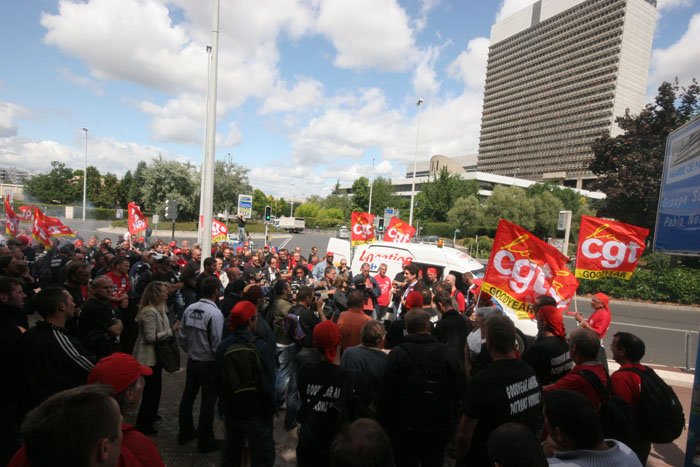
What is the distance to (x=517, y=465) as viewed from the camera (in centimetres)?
167

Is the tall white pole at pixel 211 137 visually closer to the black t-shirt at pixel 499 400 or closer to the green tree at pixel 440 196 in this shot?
the black t-shirt at pixel 499 400

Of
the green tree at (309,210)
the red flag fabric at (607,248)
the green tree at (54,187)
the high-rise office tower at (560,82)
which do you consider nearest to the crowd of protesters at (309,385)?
the red flag fabric at (607,248)

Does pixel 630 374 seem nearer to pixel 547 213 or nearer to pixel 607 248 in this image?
pixel 607 248

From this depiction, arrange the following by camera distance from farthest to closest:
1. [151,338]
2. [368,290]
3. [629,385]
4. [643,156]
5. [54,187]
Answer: [54,187] < [643,156] < [368,290] < [151,338] < [629,385]

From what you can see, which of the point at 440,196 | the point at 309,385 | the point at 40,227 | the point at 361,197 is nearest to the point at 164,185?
the point at 361,197

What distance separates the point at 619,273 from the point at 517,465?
553 cm

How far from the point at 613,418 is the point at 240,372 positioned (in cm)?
284

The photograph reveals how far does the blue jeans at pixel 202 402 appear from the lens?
13.2 ft

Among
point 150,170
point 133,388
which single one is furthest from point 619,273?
point 150,170

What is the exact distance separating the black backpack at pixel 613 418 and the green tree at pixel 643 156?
26.8m

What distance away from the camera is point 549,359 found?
3.54 m

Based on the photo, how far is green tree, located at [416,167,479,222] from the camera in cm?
5322

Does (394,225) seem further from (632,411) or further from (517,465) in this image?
(517,465)

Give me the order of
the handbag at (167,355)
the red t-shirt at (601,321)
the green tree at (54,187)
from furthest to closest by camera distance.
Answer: the green tree at (54,187)
the red t-shirt at (601,321)
the handbag at (167,355)
